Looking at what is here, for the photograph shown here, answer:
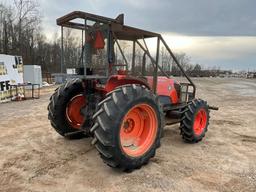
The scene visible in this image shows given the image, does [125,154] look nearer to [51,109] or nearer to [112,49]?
[112,49]

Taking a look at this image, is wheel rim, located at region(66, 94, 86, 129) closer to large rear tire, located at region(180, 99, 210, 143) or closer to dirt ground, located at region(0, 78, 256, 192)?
dirt ground, located at region(0, 78, 256, 192)

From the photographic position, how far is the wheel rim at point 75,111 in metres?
5.14

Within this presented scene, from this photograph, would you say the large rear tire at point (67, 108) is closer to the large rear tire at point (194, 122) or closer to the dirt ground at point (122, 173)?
the dirt ground at point (122, 173)

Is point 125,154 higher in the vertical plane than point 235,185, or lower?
higher

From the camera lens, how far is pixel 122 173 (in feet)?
12.2

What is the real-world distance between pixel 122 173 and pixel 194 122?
2.11m

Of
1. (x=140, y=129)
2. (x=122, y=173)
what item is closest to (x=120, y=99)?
(x=140, y=129)

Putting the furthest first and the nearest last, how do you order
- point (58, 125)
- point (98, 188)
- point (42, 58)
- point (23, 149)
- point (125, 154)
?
point (42, 58) → point (58, 125) → point (23, 149) → point (125, 154) → point (98, 188)

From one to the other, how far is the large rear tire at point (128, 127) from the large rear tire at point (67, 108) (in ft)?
4.74

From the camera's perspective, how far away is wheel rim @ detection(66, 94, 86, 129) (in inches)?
203

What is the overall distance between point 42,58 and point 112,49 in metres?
35.9

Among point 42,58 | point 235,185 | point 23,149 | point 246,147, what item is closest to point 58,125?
point 23,149

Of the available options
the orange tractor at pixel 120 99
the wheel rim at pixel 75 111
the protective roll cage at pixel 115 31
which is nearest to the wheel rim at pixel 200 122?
the orange tractor at pixel 120 99

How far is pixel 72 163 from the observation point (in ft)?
13.4
